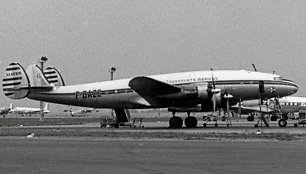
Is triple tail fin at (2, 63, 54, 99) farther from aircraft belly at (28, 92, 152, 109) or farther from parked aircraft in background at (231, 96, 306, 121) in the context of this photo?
parked aircraft in background at (231, 96, 306, 121)

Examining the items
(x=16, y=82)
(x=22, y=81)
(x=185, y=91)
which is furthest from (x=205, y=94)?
(x=16, y=82)

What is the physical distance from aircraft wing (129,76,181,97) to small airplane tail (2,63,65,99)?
34.1ft

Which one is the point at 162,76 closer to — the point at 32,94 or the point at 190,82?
the point at 190,82

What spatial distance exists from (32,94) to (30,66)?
3897 mm

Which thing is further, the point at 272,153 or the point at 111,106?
the point at 111,106

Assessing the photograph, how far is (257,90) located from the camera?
36312 mm

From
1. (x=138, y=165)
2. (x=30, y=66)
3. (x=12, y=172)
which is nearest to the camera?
(x=12, y=172)

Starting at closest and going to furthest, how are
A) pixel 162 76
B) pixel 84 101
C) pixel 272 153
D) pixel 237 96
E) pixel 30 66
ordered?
pixel 272 153
pixel 237 96
pixel 162 76
pixel 84 101
pixel 30 66

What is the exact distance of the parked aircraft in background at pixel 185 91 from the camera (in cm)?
3556

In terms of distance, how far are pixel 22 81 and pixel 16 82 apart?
60 cm

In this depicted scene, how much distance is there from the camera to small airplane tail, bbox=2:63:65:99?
4322 centimetres

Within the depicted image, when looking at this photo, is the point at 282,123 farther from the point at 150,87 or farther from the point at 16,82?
the point at 16,82

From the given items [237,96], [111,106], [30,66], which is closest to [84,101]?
[111,106]

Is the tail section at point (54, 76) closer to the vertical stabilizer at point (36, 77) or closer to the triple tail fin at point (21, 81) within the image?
the triple tail fin at point (21, 81)
